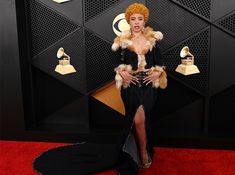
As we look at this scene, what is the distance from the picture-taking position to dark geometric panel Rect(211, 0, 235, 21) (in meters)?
3.06

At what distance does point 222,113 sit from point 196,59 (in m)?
0.64

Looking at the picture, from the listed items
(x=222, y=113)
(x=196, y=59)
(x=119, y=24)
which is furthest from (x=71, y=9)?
(x=222, y=113)

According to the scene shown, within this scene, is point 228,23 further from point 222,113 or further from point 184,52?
point 222,113

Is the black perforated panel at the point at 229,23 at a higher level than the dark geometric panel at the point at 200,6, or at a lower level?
lower

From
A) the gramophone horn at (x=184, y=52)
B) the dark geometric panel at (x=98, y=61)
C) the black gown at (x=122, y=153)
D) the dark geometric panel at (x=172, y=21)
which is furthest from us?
the dark geometric panel at (x=98, y=61)

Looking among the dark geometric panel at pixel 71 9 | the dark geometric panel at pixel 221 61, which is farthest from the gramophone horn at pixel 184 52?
the dark geometric panel at pixel 71 9

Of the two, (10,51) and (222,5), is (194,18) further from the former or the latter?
(10,51)

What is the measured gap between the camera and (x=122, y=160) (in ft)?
9.48

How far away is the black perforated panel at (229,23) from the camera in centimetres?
309

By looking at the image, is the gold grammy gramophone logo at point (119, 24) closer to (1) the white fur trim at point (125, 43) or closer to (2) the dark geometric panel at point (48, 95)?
(1) the white fur trim at point (125, 43)

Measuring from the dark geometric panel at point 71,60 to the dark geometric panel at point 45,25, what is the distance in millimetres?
67

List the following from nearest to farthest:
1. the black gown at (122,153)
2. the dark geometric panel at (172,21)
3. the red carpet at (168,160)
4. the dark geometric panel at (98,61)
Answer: the black gown at (122,153)
the red carpet at (168,160)
the dark geometric panel at (172,21)
the dark geometric panel at (98,61)

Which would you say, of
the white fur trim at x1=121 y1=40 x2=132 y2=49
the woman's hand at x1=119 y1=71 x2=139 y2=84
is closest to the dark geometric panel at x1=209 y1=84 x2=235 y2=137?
the woman's hand at x1=119 y1=71 x2=139 y2=84

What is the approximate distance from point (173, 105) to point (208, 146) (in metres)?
0.54
